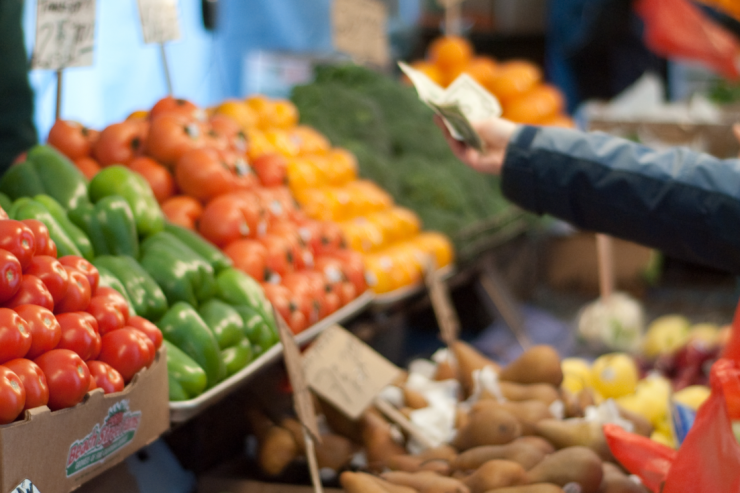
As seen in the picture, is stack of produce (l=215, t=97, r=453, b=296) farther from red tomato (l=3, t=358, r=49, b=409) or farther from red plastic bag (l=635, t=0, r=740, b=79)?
red plastic bag (l=635, t=0, r=740, b=79)

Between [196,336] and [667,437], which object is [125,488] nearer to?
[196,336]

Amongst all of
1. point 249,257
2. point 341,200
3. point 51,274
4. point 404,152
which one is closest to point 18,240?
point 51,274

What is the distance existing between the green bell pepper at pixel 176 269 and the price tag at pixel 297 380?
0.30 meters

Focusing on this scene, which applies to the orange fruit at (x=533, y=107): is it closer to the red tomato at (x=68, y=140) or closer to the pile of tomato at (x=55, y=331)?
the red tomato at (x=68, y=140)

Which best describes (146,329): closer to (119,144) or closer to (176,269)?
(176,269)

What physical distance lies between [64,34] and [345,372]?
1225 millimetres

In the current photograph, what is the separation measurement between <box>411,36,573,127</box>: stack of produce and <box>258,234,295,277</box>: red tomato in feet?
8.94

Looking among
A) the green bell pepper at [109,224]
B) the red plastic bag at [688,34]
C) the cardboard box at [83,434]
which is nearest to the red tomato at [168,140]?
the green bell pepper at [109,224]

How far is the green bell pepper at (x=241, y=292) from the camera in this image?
176 centimetres

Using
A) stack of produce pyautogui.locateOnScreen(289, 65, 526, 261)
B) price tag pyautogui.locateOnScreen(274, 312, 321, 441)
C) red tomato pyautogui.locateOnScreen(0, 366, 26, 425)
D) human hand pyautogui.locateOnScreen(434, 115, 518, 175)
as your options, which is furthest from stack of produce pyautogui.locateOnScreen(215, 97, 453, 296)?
red tomato pyautogui.locateOnScreen(0, 366, 26, 425)

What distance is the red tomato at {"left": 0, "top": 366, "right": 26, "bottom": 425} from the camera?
0.94 metres

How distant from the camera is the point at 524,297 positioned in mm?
4227

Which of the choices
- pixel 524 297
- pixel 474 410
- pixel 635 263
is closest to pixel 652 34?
pixel 635 263

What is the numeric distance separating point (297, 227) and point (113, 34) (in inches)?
54.6
